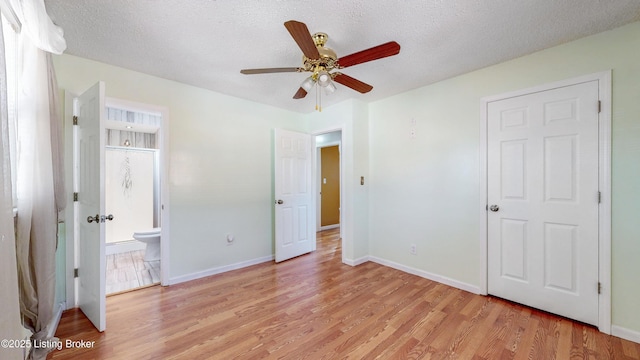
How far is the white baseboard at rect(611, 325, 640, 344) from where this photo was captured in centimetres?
183

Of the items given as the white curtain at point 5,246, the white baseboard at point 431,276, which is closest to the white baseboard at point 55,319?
the white curtain at point 5,246

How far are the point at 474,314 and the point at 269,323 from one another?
5.93 feet

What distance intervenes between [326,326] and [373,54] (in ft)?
6.95

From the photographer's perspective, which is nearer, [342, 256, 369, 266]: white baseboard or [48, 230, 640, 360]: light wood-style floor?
[48, 230, 640, 360]: light wood-style floor

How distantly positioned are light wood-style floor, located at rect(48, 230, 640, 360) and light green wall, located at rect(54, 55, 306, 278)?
0.52m

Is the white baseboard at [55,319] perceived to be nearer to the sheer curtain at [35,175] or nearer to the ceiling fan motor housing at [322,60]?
the sheer curtain at [35,175]

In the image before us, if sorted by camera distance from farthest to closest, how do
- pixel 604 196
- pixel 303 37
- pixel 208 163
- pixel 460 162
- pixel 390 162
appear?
pixel 390 162 → pixel 208 163 → pixel 460 162 → pixel 604 196 → pixel 303 37

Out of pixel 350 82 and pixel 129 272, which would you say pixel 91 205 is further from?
pixel 350 82

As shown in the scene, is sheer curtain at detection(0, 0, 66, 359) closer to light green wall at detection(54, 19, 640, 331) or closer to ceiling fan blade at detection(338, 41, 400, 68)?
light green wall at detection(54, 19, 640, 331)

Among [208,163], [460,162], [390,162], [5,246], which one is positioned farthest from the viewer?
[390,162]

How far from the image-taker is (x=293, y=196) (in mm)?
3854

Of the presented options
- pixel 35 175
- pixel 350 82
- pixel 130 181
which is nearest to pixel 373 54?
pixel 350 82

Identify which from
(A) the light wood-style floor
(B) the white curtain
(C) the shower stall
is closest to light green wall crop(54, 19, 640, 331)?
(A) the light wood-style floor

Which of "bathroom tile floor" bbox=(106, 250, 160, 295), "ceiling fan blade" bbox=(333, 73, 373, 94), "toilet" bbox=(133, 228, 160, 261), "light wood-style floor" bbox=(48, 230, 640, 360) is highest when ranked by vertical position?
"ceiling fan blade" bbox=(333, 73, 373, 94)
